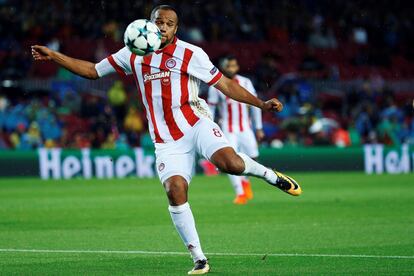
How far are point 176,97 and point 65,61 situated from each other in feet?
3.43

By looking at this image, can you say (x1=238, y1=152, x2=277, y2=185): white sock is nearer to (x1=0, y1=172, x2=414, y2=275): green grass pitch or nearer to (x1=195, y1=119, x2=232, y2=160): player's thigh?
(x1=195, y1=119, x2=232, y2=160): player's thigh

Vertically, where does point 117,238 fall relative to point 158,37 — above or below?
below

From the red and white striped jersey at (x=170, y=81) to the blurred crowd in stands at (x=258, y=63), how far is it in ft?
53.7

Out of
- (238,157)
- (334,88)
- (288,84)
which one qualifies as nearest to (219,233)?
(238,157)

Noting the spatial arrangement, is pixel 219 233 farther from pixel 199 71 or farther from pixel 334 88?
pixel 334 88

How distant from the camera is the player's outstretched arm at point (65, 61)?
9086 mm

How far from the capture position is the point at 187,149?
366 inches

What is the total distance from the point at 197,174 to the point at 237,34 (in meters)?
6.92

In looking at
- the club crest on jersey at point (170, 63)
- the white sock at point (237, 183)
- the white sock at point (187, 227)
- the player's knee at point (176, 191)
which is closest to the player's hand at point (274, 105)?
the club crest on jersey at point (170, 63)

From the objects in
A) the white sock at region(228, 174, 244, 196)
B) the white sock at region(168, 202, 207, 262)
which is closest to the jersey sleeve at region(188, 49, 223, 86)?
the white sock at region(168, 202, 207, 262)

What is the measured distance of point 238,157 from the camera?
9.22m

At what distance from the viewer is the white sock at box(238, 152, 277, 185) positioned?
30.5 feet

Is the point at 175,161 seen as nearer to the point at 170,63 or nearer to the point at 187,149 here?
the point at 187,149

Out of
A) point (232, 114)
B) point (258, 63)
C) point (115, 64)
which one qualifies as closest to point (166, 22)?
point (115, 64)
